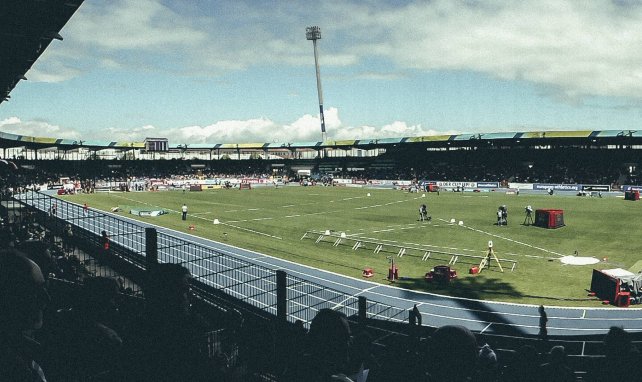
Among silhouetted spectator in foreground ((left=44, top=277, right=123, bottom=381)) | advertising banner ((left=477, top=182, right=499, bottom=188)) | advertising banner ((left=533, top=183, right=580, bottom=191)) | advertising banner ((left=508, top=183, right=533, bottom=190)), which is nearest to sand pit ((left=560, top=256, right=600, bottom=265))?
silhouetted spectator in foreground ((left=44, top=277, right=123, bottom=381))

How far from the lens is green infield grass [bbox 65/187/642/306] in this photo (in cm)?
2312

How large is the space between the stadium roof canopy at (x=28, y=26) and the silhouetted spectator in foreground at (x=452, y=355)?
8417mm

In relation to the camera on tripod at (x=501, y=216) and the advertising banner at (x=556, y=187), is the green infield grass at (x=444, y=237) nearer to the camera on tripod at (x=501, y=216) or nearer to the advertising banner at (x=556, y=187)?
the camera on tripod at (x=501, y=216)

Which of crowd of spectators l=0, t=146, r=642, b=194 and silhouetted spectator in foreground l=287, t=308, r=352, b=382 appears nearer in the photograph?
silhouetted spectator in foreground l=287, t=308, r=352, b=382

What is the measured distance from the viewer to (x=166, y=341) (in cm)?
324

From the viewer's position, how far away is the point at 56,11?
28.3 ft

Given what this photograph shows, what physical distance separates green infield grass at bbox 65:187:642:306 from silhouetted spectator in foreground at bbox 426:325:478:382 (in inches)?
769

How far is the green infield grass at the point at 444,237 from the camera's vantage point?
23125 mm

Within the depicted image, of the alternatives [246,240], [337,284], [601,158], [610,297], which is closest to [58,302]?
[337,284]

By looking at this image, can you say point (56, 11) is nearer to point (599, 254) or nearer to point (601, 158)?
point (599, 254)

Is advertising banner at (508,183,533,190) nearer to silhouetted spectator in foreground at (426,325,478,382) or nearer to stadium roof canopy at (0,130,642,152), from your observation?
stadium roof canopy at (0,130,642,152)

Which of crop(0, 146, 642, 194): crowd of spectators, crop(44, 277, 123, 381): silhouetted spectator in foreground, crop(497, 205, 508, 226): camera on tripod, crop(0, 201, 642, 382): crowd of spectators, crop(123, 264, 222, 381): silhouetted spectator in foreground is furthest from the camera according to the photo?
crop(0, 146, 642, 194): crowd of spectators

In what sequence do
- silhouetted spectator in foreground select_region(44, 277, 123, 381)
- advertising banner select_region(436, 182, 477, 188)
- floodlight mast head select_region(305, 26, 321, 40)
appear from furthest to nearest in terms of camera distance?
Answer: 1. floodlight mast head select_region(305, 26, 321, 40)
2. advertising banner select_region(436, 182, 477, 188)
3. silhouetted spectator in foreground select_region(44, 277, 123, 381)

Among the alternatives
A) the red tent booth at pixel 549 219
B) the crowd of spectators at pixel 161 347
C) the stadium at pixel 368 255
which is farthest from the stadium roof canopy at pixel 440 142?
the crowd of spectators at pixel 161 347
